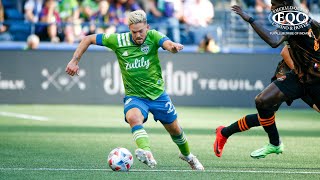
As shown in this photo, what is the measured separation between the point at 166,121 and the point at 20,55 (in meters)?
13.1

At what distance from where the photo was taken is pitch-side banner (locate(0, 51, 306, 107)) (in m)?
22.9

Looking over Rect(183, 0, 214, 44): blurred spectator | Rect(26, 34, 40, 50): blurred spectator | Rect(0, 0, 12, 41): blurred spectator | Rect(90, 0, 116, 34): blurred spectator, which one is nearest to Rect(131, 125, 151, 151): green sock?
Rect(26, 34, 40, 50): blurred spectator

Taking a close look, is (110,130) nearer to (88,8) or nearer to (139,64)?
(139,64)

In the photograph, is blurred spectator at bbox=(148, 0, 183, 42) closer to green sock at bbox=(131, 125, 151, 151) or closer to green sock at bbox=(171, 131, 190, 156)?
green sock at bbox=(171, 131, 190, 156)

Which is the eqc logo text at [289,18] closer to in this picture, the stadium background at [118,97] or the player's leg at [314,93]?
the player's leg at [314,93]

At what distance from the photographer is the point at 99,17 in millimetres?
25375

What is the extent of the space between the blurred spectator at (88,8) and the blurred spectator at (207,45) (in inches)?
132

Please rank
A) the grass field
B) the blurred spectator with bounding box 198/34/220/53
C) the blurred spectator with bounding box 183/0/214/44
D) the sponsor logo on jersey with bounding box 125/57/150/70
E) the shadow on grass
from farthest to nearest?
the blurred spectator with bounding box 183/0/214/44
the blurred spectator with bounding box 198/34/220/53
the shadow on grass
the sponsor logo on jersey with bounding box 125/57/150/70
the grass field

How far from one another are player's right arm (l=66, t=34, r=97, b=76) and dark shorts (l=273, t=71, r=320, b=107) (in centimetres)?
235

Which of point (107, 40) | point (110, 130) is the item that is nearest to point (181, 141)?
point (107, 40)

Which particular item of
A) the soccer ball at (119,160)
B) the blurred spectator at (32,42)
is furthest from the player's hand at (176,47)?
the blurred spectator at (32,42)

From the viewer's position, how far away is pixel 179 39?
990 inches

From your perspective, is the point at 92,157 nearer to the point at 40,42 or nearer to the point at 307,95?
the point at 307,95

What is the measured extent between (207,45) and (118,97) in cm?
285
